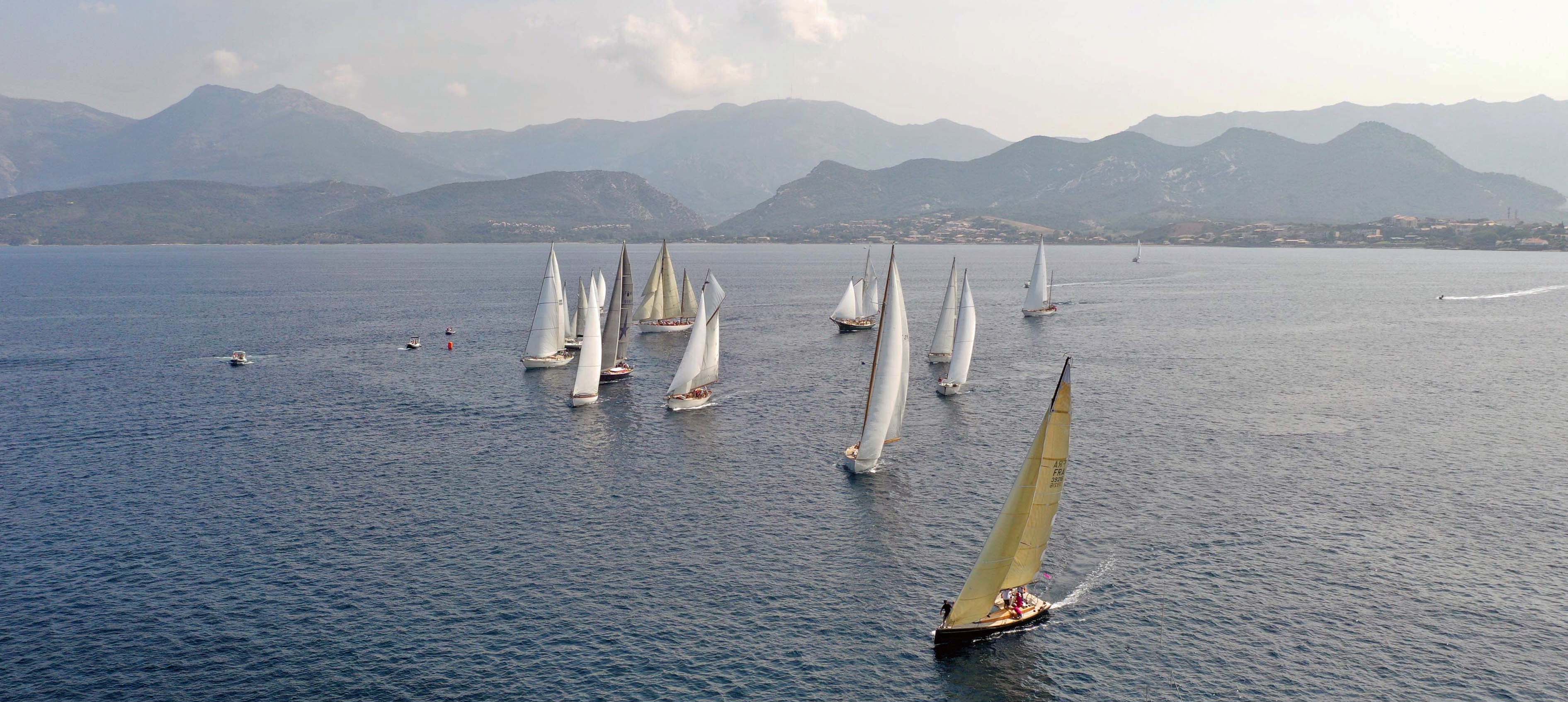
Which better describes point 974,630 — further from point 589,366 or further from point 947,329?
point 947,329

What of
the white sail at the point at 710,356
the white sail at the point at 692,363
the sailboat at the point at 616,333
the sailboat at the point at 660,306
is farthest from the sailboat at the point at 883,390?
the sailboat at the point at 660,306

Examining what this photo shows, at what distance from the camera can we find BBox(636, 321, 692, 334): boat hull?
6521 inches

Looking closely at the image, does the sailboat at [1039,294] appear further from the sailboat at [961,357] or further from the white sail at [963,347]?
the sailboat at [961,357]

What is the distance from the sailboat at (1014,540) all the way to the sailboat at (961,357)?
186 feet

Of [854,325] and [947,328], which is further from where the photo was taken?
[854,325]

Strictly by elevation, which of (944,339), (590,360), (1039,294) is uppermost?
(1039,294)

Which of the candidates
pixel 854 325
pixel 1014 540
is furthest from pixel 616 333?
pixel 1014 540

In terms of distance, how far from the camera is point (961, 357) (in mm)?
109188

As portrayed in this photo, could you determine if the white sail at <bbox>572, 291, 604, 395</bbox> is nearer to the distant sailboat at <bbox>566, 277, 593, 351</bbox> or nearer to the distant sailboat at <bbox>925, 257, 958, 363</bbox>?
the distant sailboat at <bbox>566, 277, 593, 351</bbox>

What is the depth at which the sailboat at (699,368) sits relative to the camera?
100562mm

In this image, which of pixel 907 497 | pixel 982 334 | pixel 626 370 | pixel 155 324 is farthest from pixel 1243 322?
pixel 155 324

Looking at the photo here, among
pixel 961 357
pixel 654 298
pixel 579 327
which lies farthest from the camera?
pixel 654 298

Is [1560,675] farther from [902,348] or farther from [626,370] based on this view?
[626,370]

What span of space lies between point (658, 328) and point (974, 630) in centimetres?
12165
